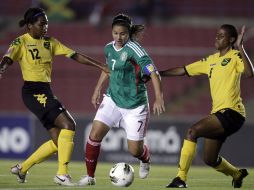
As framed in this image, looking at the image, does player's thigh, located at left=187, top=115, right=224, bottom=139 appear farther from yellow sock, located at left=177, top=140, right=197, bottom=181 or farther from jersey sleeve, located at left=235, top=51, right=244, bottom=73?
jersey sleeve, located at left=235, top=51, right=244, bottom=73

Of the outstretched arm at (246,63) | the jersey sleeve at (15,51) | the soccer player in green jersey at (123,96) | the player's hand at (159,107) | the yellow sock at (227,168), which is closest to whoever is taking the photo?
Answer: the player's hand at (159,107)

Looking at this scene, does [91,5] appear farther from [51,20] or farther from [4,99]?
[4,99]

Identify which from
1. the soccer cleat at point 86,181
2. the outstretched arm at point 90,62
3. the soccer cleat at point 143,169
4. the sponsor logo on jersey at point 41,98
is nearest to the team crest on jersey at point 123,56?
the outstretched arm at point 90,62

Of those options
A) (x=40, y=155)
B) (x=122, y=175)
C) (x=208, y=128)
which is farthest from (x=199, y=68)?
(x=40, y=155)

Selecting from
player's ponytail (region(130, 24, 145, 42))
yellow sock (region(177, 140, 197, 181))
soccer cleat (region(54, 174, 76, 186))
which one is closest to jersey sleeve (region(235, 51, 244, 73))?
A: yellow sock (region(177, 140, 197, 181))

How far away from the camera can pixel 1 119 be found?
19.9 metres

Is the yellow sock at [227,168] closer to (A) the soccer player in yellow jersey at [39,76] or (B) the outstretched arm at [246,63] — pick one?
(B) the outstretched arm at [246,63]

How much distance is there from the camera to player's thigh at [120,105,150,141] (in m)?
11.2

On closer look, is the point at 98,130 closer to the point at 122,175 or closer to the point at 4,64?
the point at 122,175

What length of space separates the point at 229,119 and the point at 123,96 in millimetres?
1325

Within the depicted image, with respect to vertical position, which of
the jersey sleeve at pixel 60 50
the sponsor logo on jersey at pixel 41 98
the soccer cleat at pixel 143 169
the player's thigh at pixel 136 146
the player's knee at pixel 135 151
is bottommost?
the soccer cleat at pixel 143 169

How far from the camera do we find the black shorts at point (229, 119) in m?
10.7

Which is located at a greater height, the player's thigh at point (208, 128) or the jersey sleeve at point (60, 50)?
the jersey sleeve at point (60, 50)

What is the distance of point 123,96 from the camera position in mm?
11164
